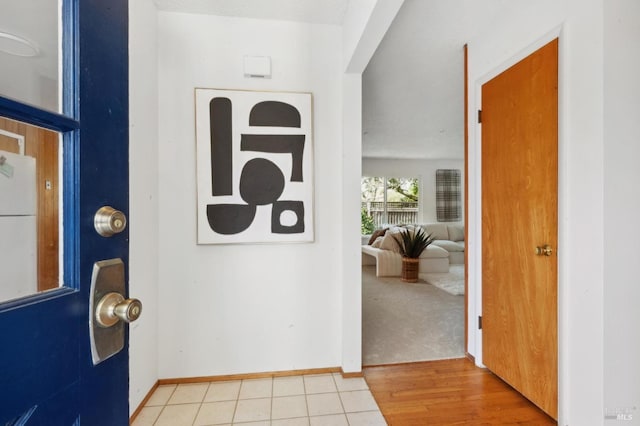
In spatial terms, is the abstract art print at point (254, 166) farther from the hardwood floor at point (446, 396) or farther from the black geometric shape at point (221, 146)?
the hardwood floor at point (446, 396)

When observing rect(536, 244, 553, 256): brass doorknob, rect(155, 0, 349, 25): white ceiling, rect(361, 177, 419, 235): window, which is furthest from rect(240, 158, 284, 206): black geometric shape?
rect(361, 177, 419, 235): window

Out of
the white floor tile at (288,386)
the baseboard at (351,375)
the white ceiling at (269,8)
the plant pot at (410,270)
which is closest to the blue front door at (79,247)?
the white floor tile at (288,386)

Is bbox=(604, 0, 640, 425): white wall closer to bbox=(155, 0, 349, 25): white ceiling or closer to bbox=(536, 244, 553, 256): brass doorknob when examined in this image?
bbox=(536, 244, 553, 256): brass doorknob

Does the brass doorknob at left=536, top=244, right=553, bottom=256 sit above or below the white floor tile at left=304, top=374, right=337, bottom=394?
above

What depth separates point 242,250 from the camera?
1956 millimetres

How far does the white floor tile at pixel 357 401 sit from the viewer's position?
1.64 m

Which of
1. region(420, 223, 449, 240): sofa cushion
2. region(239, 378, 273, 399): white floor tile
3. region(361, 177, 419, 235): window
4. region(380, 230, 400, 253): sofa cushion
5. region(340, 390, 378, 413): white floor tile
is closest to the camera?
region(340, 390, 378, 413): white floor tile

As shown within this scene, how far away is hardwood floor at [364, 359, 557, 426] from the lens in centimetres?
157

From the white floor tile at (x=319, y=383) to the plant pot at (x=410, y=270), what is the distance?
2796 millimetres

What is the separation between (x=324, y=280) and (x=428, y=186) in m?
6.39

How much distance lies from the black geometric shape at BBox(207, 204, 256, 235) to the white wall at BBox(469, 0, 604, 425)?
180 centimetres

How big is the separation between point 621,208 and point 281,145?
1.80 meters

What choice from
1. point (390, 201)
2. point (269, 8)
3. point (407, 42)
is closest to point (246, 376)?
point (269, 8)

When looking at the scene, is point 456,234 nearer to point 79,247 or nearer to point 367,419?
point 367,419
